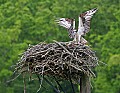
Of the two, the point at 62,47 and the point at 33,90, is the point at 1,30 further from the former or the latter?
the point at 62,47

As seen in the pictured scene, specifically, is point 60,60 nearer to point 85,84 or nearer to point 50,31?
point 85,84

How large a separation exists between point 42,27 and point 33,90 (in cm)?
328

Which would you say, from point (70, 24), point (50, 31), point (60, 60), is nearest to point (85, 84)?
point (60, 60)

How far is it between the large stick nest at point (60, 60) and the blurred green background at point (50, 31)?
17.9 m

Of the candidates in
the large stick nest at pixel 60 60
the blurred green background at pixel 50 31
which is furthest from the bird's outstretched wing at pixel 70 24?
the blurred green background at pixel 50 31

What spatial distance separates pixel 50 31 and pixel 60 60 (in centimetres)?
2199

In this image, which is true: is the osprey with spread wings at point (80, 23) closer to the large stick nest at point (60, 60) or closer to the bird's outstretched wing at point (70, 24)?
the bird's outstretched wing at point (70, 24)

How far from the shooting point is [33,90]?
27125 mm

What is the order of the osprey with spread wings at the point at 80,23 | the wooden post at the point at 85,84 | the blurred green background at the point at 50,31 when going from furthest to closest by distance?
the blurred green background at the point at 50,31, the osprey with spread wings at the point at 80,23, the wooden post at the point at 85,84

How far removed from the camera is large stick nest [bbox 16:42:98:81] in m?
7.00

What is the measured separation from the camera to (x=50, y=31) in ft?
94.9

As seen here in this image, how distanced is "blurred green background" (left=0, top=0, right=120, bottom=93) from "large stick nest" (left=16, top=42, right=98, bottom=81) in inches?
704

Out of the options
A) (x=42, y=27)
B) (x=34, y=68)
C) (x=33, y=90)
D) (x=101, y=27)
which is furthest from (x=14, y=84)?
(x=34, y=68)

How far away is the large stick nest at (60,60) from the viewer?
275 inches
